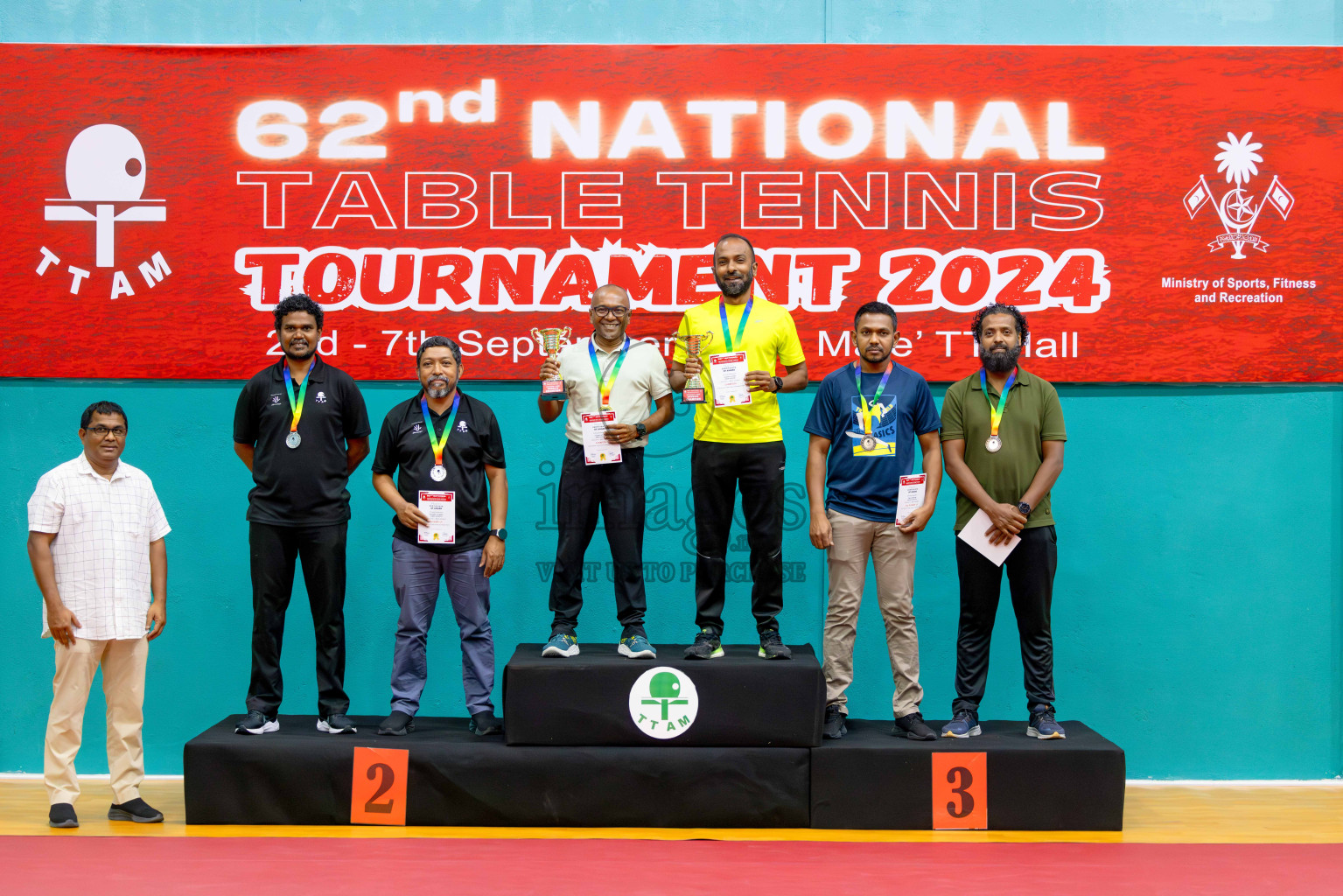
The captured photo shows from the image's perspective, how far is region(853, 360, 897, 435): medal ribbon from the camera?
3.74 meters

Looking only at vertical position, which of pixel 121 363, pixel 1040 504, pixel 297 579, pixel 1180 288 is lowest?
pixel 297 579

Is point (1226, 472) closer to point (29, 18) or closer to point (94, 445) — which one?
point (94, 445)

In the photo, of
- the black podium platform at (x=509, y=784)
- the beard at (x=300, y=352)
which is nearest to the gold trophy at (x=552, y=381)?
the beard at (x=300, y=352)

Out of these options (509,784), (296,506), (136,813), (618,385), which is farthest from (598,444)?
(136,813)

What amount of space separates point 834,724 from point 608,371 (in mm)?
1532

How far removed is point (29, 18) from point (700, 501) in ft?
12.2

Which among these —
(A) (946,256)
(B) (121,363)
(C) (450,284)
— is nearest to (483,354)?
(C) (450,284)

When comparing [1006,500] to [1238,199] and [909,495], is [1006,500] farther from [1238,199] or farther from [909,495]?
[1238,199]

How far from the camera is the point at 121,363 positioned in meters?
4.52

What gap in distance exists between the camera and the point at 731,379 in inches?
143

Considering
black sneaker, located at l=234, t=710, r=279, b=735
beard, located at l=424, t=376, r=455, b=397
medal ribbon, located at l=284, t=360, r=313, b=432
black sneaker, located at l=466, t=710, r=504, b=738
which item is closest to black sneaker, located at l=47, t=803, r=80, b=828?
black sneaker, located at l=234, t=710, r=279, b=735

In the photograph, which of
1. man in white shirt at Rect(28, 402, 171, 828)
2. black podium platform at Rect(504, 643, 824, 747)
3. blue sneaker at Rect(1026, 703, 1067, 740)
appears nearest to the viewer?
man in white shirt at Rect(28, 402, 171, 828)

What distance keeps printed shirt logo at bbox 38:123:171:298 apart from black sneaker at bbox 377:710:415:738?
2245 mm

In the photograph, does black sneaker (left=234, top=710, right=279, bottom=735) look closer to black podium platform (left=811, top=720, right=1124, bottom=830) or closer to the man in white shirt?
the man in white shirt
